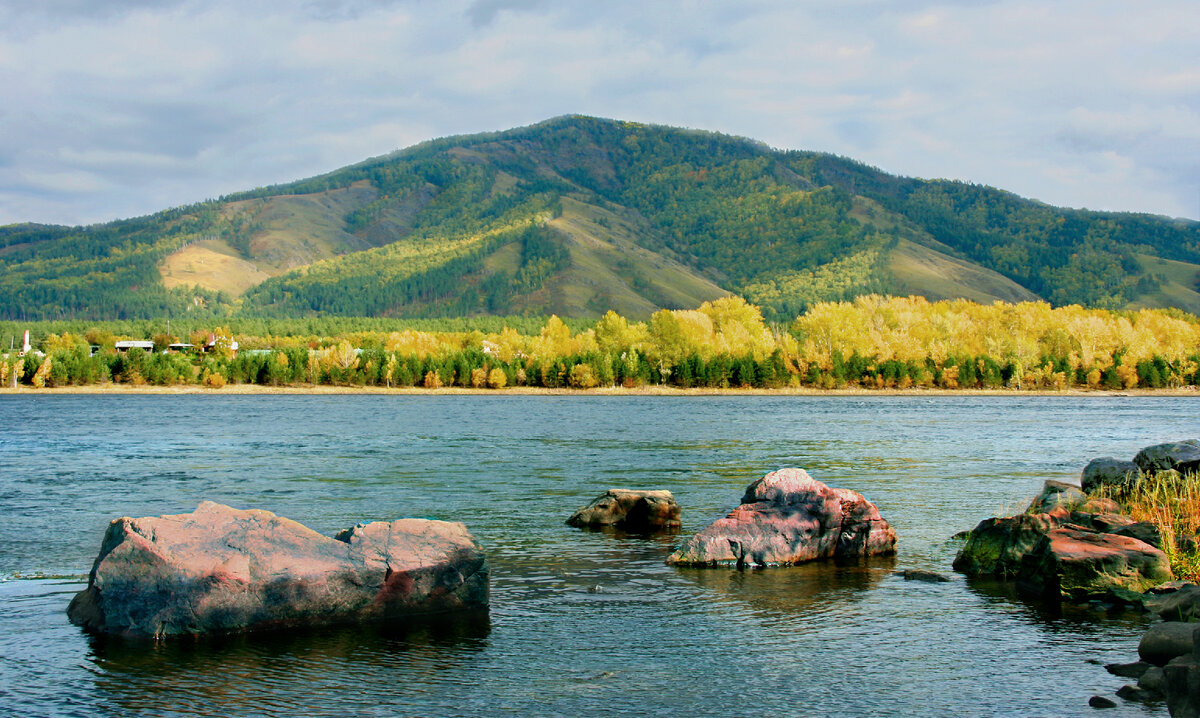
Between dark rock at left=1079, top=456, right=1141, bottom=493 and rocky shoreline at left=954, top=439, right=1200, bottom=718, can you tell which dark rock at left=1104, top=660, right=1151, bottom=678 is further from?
dark rock at left=1079, top=456, right=1141, bottom=493

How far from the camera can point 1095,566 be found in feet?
66.3

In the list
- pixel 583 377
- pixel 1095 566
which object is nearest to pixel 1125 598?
pixel 1095 566

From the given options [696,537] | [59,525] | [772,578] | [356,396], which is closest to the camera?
[772,578]

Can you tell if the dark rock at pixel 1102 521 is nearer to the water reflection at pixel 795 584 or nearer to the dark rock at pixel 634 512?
the water reflection at pixel 795 584

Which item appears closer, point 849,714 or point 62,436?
point 849,714

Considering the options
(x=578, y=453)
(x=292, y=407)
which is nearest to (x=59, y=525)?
(x=578, y=453)

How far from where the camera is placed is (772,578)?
74.2 ft

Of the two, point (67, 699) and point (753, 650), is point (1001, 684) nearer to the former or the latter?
point (753, 650)

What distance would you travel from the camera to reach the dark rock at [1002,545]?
23.0 meters

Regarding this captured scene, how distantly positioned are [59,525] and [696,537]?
1975 cm

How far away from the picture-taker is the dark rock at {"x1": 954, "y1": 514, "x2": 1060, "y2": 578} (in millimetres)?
23000

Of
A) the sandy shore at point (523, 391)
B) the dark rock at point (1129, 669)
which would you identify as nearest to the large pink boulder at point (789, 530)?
the dark rock at point (1129, 669)

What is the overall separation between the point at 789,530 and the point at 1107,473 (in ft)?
38.4

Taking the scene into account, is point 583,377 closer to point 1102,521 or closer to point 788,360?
point 788,360
